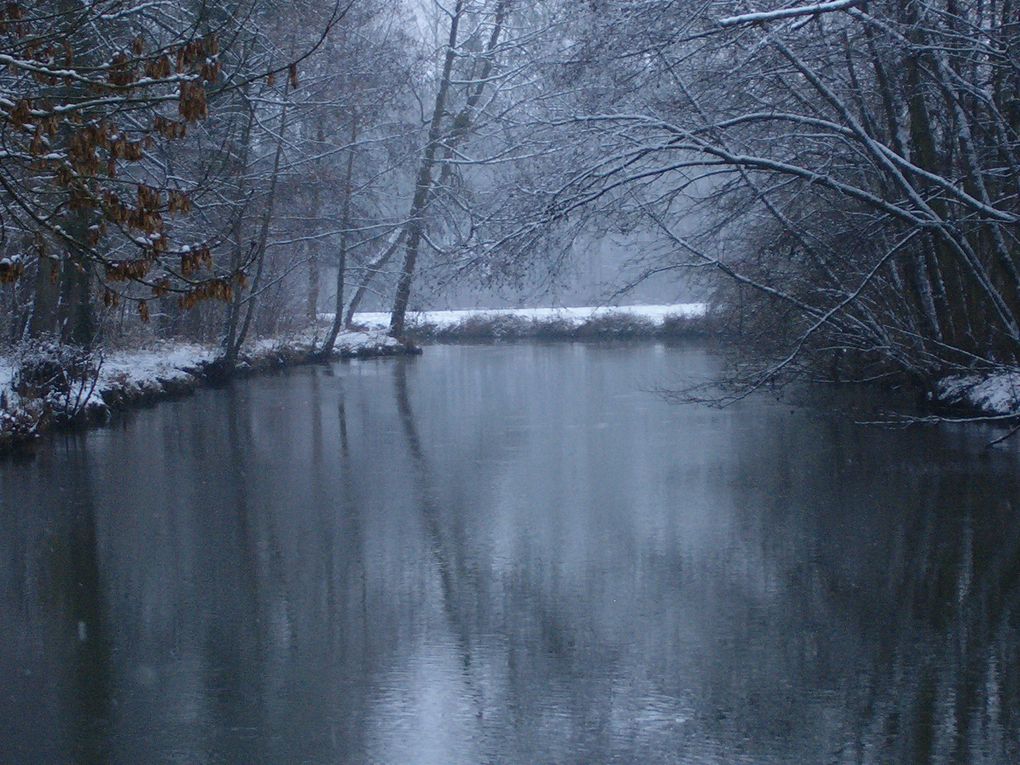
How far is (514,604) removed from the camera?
752 centimetres

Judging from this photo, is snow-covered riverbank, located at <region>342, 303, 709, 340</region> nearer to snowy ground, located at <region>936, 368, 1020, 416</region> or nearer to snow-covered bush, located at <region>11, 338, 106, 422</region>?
snowy ground, located at <region>936, 368, 1020, 416</region>

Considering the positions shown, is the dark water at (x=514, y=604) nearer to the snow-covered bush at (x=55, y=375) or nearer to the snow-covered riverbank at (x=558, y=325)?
the snow-covered bush at (x=55, y=375)

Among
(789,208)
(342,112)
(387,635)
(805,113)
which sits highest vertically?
(342,112)

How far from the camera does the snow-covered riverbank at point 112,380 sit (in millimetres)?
15648

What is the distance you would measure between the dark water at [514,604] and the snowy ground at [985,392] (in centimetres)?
67

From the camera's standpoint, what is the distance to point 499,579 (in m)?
8.20

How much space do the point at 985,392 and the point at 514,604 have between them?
11170 mm

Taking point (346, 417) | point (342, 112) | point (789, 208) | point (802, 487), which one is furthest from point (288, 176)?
point (802, 487)

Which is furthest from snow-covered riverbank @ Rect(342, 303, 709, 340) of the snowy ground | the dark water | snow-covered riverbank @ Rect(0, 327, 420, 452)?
the dark water

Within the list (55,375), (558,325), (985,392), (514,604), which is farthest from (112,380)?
(558,325)

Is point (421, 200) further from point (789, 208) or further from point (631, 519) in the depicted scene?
point (631, 519)

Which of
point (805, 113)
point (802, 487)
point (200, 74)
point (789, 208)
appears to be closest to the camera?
point (200, 74)

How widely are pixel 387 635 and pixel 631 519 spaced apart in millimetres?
3999

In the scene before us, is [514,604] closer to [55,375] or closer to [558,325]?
[55,375]
